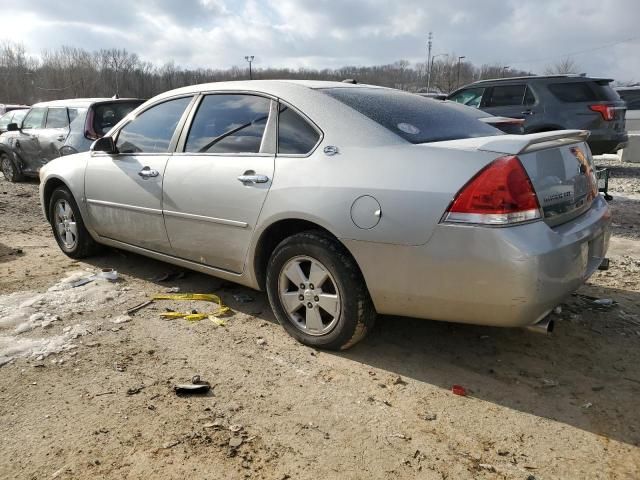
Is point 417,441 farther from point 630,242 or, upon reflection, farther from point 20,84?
point 20,84

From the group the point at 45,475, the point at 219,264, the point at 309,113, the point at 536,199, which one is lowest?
the point at 45,475

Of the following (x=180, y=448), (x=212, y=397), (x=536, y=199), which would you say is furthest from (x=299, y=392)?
(x=536, y=199)

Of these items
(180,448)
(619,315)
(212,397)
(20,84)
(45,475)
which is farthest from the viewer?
(20,84)

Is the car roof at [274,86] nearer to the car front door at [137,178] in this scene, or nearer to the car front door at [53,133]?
the car front door at [137,178]

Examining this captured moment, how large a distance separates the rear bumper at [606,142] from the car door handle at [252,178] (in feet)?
27.1

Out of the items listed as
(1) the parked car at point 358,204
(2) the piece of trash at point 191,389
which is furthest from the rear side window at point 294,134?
(2) the piece of trash at point 191,389

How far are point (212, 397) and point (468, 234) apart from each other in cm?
157

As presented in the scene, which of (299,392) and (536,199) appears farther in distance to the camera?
(299,392)

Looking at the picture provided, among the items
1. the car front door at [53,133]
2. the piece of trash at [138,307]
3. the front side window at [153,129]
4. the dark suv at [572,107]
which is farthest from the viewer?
the dark suv at [572,107]

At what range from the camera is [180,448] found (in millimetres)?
2309

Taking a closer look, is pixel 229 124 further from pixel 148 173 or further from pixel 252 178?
pixel 148 173

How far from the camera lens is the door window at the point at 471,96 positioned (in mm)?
10578

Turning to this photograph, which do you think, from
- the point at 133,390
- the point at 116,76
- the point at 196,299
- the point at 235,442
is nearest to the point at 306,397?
the point at 235,442

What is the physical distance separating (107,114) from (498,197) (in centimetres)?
782
